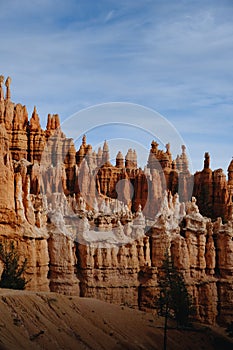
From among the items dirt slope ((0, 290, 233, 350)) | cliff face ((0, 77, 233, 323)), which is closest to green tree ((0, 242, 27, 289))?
cliff face ((0, 77, 233, 323))

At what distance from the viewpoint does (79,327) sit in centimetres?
3528

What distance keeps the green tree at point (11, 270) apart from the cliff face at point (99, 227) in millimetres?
1416

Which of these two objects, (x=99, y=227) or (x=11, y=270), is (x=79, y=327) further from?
(x=99, y=227)

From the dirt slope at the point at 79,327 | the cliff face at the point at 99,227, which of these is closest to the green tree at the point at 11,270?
the cliff face at the point at 99,227

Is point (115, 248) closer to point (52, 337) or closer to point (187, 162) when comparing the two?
point (52, 337)

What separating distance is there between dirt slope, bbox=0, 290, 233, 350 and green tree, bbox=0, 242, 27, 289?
3.95 meters

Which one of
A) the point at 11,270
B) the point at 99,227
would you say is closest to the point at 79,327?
the point at 11,270

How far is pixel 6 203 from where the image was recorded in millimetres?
44312

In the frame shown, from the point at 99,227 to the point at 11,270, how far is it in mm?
13859

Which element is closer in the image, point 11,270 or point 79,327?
point 79,327

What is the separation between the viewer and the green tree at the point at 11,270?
40656 mm

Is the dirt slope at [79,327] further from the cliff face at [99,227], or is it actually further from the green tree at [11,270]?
the cliff face at [99,227]

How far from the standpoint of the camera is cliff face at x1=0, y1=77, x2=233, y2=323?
46.5 meters

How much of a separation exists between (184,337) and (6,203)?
13958 mm
